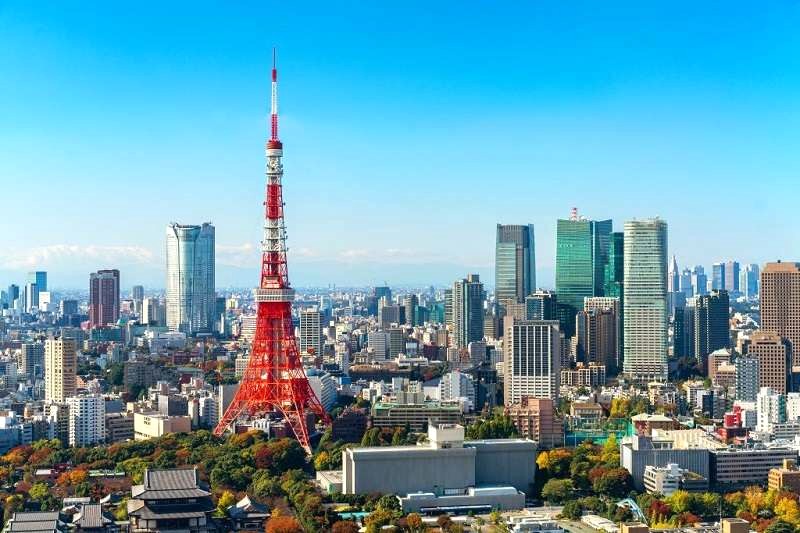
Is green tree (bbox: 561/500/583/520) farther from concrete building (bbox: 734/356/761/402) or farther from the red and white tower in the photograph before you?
concrete building (bbox: 734/356/761/402)

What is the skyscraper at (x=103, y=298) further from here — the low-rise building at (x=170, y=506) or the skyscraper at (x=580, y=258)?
the low-rise building at (x=170, y=506)

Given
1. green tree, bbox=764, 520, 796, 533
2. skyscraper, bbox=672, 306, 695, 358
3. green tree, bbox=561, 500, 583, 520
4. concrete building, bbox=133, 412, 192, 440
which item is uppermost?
skyscraper, bbox=672, 306, 695, 358

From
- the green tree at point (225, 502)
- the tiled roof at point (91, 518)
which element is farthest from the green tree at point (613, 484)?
→ the tiled roof at point (91, 518)

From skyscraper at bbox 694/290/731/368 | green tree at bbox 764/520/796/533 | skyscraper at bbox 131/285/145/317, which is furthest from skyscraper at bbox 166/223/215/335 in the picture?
green tree at bbox 764/520/796/533

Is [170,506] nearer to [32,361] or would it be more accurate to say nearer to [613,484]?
[613,484]

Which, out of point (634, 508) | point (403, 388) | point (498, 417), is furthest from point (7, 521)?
point (403, 388)

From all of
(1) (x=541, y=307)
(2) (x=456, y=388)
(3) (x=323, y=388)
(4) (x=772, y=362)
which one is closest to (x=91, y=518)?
(3) (x=323, y=388)
